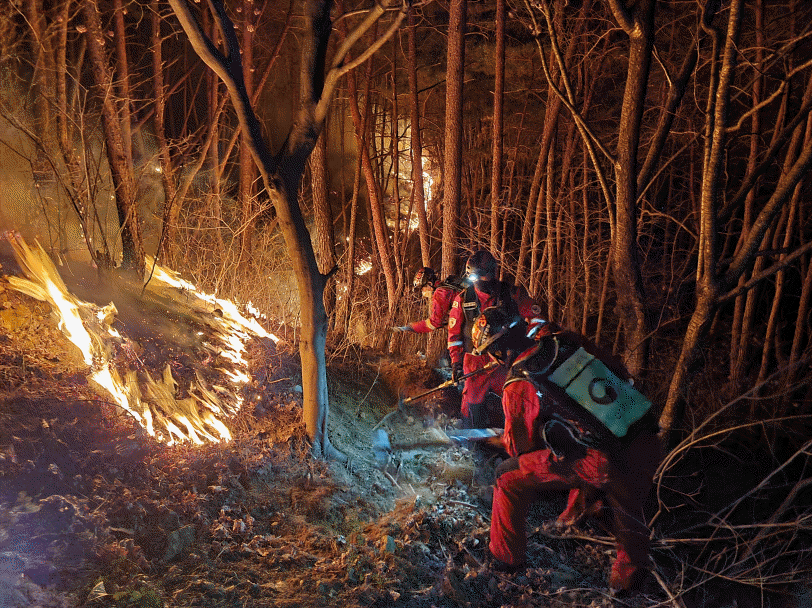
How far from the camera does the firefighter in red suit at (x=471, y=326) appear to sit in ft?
21.8

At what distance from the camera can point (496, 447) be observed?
703 centimetres

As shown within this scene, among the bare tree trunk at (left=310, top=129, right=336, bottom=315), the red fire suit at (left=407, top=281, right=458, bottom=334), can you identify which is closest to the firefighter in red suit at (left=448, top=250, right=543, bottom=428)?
the red fire suit at (left=407, top=281, right=458, bottom=334)

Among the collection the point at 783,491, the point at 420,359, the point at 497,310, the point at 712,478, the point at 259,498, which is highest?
the point at 497,310

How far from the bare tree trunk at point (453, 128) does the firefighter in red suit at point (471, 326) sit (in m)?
1.83

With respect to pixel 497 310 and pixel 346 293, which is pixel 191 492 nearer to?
pixel 497 310

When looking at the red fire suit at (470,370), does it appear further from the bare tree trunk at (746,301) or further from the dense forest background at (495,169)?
the bare tree trunk at (746,301)

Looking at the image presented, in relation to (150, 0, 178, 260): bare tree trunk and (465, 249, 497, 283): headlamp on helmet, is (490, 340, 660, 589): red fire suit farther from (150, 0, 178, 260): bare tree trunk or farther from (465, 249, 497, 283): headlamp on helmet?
(150, 0, 178, 260): bare tree trunk

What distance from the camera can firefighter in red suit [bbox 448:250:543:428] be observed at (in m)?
6.66

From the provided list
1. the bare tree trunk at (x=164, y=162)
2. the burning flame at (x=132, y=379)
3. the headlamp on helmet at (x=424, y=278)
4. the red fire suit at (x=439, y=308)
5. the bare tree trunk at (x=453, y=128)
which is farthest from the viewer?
the bare tree trunk at (x=164, y=162)

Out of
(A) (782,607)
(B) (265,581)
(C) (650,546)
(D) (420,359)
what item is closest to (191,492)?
(B) (265,581)

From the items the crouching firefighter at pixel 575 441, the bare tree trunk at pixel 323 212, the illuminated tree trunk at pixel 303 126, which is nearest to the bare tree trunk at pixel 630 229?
the crouching firefighter at pixel 575 441

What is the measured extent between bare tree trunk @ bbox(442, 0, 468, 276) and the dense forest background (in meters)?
0.03

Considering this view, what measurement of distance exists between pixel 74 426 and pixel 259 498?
182 centimetres

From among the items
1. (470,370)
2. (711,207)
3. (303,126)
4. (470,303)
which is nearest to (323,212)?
(470,303)
